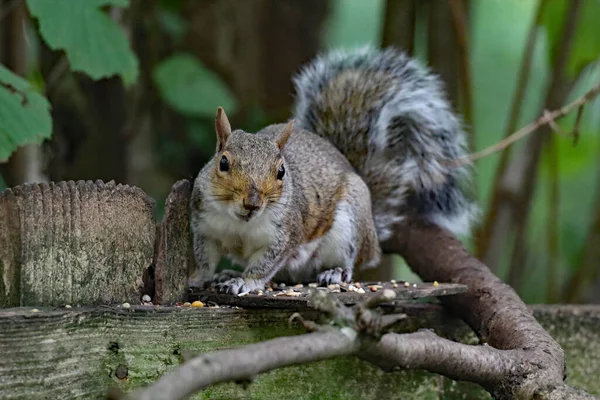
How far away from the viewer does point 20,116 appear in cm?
165

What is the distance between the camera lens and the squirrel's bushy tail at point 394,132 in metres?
2.23

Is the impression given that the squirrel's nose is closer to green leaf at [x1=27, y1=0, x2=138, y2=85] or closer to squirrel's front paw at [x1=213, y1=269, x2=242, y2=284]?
squirrel's front paw at [x1=213, y1=269, x2=242, y2=284]

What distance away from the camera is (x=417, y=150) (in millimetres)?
2256

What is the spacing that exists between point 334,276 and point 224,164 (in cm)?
37

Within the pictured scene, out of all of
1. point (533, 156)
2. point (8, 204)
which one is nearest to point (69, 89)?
point (533, 156)

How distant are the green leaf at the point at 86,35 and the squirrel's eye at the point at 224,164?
394 mm

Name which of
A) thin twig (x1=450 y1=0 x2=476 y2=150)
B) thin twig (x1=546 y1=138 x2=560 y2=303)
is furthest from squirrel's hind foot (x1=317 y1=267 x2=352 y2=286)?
thin twig (x1=546 y1=138 x2=560 y2=303)

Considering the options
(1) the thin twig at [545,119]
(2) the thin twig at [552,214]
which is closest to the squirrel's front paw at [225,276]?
(1) the thin twig at [545,119]

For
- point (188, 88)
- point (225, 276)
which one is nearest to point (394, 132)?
point (225, 276)

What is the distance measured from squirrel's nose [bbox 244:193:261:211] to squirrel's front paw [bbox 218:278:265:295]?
140 mm

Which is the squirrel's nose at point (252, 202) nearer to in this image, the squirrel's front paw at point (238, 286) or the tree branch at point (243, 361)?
the squirrel's front paw at point (238, 286)

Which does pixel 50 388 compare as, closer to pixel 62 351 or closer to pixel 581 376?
pixel 62 351

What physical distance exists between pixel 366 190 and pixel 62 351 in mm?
1013

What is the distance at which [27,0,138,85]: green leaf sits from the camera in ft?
6.07
